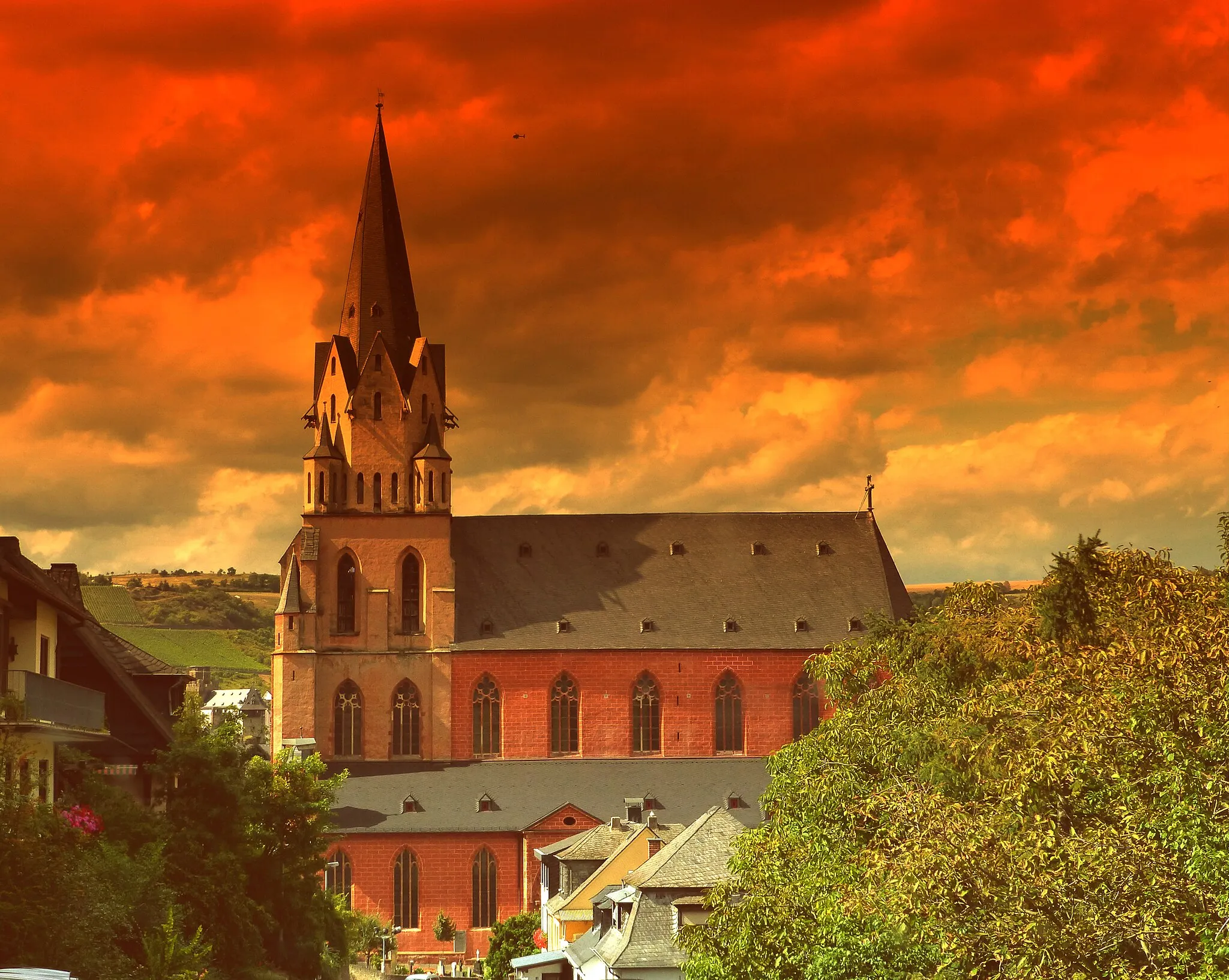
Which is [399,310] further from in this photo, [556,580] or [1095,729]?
[1095,729]

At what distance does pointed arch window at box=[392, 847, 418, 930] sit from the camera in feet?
268

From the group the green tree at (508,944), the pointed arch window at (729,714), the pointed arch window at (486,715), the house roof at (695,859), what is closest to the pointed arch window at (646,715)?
the pointed arch window at (729,714)

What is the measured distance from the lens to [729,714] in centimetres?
8806

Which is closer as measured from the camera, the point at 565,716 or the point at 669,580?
the point at 565,716

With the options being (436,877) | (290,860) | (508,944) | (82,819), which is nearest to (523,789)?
(436,877)

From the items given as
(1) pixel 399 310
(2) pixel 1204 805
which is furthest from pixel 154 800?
(1) pixel 399 310

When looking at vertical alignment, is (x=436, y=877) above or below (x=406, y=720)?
below

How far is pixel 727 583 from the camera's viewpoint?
9031cm

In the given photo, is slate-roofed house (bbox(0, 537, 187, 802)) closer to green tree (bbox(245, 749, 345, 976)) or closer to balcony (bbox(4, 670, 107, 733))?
balcony (bbox(4, 670, 107, 733))

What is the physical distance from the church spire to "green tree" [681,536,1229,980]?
1927 inches

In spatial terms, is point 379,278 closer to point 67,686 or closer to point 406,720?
point 406,720

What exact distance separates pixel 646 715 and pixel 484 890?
11343 millimetres

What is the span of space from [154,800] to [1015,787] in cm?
2250

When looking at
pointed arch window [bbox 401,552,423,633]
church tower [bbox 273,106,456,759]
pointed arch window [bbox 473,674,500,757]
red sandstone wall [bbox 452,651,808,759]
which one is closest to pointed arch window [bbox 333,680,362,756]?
church tower [bbox 273,106,456,759]
